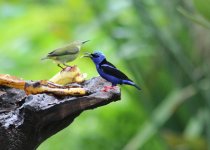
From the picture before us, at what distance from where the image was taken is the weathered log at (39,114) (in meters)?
0.78

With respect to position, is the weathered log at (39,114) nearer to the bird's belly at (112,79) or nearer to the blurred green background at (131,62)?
the bird's belly at (112,79)

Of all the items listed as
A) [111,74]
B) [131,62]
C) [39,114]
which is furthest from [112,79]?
[131,62]

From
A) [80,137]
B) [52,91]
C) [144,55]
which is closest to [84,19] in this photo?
[144,55]

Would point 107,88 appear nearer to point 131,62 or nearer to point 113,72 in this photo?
point 113,72

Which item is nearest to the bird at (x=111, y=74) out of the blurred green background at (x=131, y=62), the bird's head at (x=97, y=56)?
the bird's head at (x=97, y=56)

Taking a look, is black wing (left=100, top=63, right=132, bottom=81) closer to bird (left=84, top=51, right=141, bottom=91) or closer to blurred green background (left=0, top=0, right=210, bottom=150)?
bird (left=84, top=51, right=141, bottom=91)

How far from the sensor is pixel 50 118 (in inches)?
30.9

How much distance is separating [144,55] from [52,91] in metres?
A: 1.95

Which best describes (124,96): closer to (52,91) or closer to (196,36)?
(196,36)

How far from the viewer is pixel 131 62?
7.14 ft

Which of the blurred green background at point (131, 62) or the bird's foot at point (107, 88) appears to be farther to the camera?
the blurred green background at point (131, 62)

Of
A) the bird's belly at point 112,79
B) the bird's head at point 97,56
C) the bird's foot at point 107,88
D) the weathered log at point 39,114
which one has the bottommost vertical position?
the weathered log at point 39,114

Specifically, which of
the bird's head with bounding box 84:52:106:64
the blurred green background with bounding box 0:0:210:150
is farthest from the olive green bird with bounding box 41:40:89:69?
the blurred green background with bounding box 0:0:210:150

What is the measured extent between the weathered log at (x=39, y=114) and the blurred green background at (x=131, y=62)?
123 centimetres
